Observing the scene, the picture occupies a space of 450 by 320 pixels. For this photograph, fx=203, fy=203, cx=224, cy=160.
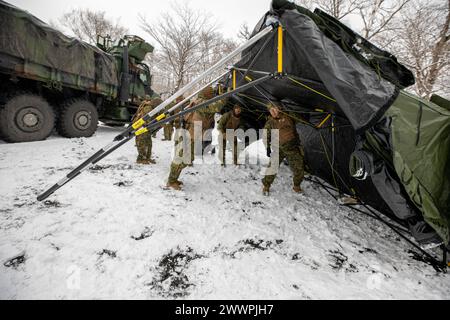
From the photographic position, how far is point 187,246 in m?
2.18

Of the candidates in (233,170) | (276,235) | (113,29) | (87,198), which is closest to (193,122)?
(233,170)

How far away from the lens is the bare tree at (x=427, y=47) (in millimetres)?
8369

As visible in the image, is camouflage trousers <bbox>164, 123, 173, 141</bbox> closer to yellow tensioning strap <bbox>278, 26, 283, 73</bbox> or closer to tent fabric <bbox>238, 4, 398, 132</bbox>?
yellow tensioning strap <bbox>278, 26, 283, 73</bbox>

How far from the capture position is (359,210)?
3289 mm

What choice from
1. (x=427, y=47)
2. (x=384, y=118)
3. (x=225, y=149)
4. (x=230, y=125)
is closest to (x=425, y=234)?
(x=384, y=118)

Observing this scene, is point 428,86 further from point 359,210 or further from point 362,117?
point 362,117

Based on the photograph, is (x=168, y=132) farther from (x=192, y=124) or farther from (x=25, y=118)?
(x=192, y=124)

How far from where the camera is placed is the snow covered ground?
5.46 ft

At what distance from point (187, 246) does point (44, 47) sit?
6.80m

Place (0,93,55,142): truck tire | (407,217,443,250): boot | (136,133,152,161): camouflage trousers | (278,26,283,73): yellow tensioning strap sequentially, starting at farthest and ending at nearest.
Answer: (0,93,55,142): truck tire < (136,133,152,161): camouflage trousers < (278,26,283,73): yellow tensioning strap < (407,217,443,250): boot

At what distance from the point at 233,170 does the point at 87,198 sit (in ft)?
10.1

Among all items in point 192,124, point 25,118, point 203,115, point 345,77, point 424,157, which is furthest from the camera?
point 25,118

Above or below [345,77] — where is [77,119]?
above

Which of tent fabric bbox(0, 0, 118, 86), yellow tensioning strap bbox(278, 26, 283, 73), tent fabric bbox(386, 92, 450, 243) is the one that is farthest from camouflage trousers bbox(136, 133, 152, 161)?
tent fabric bbox(386, 92, 450, 243)
